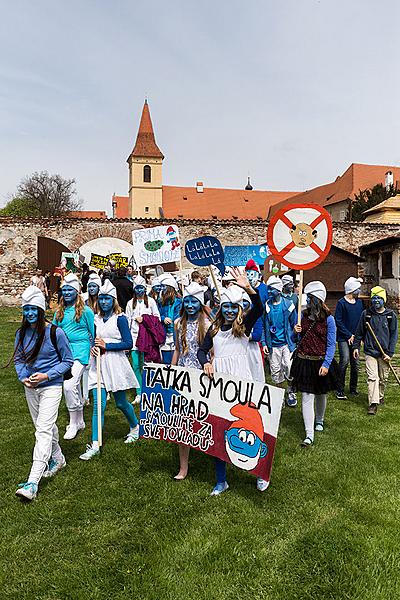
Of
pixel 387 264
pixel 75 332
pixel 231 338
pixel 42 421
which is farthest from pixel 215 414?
pixel 387 264

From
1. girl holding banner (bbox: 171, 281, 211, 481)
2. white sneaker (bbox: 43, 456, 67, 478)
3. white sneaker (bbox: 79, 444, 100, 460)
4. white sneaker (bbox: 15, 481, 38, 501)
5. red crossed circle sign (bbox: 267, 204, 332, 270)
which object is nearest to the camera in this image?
white sneaker (bbox: 15, 481, 38, 501)

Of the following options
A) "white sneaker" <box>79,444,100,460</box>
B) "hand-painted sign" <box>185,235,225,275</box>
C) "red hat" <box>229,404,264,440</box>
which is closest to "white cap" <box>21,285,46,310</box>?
"white sneaker" <box>79,444,100,460</box>

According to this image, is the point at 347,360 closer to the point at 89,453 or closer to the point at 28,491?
the point at 89,453

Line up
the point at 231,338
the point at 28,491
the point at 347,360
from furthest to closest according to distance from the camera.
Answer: the point at 347,360 < the point at 231,338 < the point at 28,491

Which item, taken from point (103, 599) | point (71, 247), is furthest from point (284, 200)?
point (103, 599)

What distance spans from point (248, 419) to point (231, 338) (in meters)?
0.76

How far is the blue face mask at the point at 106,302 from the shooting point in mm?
5816

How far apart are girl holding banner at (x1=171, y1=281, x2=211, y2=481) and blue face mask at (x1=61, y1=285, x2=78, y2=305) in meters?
1.55

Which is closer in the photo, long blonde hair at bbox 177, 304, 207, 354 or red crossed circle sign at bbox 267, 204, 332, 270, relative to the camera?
long blonde hair at bbox 177, 304, 207, 354

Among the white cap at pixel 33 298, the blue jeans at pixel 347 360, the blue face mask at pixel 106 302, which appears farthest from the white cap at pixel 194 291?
the blue jeans at pixel 347 360

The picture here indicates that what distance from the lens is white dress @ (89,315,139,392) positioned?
5781mm

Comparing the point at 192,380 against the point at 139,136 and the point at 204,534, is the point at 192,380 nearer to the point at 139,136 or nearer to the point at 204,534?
the point at 204,534

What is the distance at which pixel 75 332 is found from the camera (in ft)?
20.1

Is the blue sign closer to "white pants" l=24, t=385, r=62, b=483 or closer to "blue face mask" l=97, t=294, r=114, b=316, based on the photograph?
"blue face mask" l=97, t=294, r=114, b=316
